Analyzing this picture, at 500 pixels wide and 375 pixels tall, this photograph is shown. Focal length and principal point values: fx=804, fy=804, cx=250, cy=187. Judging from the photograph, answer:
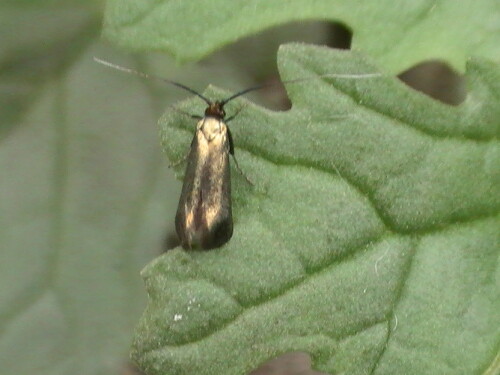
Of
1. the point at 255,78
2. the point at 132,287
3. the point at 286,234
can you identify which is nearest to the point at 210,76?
the point at 255,78

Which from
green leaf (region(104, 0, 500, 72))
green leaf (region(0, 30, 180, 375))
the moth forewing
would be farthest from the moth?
green leaf (region(0, 30, 180, 375))

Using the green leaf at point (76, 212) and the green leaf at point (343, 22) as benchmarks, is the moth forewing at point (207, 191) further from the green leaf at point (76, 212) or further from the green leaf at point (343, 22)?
the green leaf at point (76, 212)

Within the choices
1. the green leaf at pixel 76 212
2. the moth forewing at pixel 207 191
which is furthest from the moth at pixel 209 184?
the green leaf at pixel 76 212

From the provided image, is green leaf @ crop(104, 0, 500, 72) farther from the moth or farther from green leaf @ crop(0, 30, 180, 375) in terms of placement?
green leaf @ crop(0, 30, 180, 375)

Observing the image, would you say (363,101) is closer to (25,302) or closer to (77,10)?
(77,10)

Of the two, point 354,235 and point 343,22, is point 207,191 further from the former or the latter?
point 343,22

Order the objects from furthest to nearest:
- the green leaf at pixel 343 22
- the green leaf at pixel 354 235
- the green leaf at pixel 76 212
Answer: the green leaf at pixel 76 212, the green leaf at pixel 343 22, the green leaf at pixel 354 235

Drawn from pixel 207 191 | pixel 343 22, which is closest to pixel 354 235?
pixel 207 191
